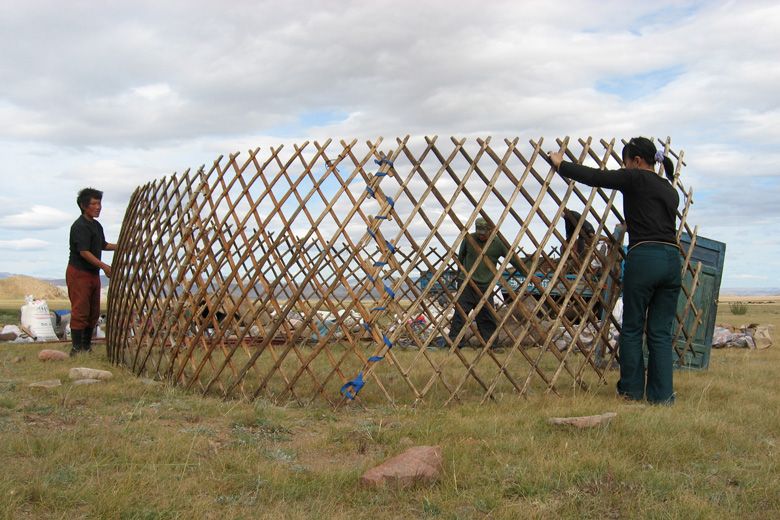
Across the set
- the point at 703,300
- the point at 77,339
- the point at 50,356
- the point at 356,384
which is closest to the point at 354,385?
the point at 356,384

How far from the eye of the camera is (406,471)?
204cm

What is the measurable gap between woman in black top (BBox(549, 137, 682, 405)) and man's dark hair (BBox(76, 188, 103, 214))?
3511 millimetres

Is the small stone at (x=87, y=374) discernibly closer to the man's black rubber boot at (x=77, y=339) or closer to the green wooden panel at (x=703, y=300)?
the man's black rubber boot at (x=77, y=339)

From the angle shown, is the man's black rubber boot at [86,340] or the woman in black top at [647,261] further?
the man's black rubber boot at [86,340]

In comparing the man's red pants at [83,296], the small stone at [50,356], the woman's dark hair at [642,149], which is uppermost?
the woman's dark hair at [642,149]

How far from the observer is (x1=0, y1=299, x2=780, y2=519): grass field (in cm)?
188

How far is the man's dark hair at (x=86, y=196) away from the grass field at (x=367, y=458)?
1.92 meters

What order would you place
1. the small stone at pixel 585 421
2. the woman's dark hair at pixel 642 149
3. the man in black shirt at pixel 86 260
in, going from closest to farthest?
the small stone at pixel 585 421 < the woman's dark hair at pixel 642 149 < the man in black shirt at pixel 86 260

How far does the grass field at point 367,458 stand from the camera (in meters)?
1.88

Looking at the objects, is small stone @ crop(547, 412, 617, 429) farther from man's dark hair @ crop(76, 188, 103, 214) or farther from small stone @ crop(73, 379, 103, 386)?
man's dark hair @ crop(76, 188, 103, 214)

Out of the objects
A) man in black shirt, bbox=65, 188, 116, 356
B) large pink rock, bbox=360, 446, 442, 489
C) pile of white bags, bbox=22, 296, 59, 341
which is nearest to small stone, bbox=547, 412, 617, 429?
large pink rock, bbox=360, 446, 442, 489

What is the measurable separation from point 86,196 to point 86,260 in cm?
49

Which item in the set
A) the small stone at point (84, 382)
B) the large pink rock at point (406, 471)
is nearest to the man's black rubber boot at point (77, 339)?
the small stone at point (84, 382)

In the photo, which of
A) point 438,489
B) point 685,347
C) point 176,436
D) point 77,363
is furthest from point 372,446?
point 77,363
